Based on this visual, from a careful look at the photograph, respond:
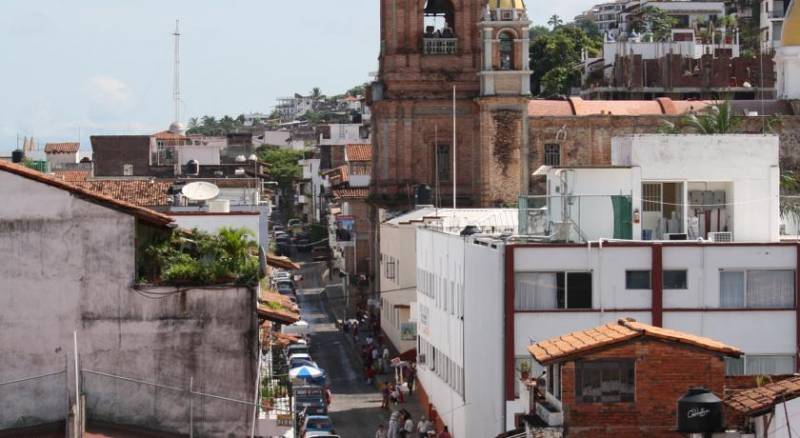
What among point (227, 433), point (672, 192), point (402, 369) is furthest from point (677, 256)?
point (402, 369)

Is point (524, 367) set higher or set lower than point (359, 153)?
lower

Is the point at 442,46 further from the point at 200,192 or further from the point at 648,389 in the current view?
the point at 648,389

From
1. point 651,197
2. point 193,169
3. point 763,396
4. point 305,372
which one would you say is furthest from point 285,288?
point 763,396

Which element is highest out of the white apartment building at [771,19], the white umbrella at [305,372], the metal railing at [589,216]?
the white apartment building at [771,19]

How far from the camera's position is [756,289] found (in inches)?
1857

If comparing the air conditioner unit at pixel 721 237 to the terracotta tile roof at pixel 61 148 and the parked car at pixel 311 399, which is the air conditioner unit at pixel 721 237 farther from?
the terracotta tile roof at pixel 61 148

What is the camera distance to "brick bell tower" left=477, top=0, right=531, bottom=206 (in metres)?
99.4

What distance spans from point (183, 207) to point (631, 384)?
1178 inches

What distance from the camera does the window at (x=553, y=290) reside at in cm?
4700

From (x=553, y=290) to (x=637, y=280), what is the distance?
1.89 meters

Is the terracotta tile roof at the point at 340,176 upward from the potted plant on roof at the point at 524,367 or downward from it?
upward

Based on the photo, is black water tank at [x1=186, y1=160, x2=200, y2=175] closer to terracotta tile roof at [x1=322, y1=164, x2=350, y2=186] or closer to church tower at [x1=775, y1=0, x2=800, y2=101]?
church tower at [x1=775, y1=0, x2=800, y2=101]

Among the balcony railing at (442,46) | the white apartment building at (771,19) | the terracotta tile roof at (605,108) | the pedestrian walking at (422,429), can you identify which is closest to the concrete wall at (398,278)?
the balcony railing at (442,46)

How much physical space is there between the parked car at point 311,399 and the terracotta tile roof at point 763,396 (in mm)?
34846
